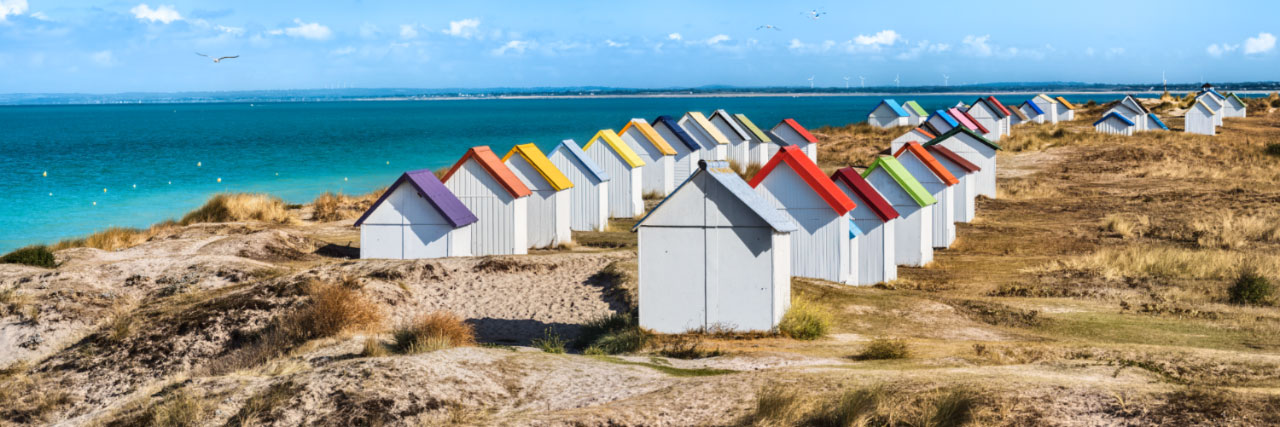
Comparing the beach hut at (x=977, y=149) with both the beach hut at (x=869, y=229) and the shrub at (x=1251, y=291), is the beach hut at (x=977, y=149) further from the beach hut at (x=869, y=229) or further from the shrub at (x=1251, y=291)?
the shrub at (x=1251, y=291)

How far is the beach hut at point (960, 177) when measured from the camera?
29625 millimetres

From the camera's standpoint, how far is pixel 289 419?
9945 millimetres

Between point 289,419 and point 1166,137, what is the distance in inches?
2336

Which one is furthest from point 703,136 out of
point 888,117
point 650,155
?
point 888,117

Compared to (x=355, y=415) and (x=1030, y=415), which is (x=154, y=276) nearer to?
(x=355, y=415)

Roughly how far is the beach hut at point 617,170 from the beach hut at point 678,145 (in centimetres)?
610

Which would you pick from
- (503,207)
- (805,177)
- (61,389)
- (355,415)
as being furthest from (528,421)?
(503,207)

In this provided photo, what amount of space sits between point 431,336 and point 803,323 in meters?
4.50

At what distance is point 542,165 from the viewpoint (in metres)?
25.2

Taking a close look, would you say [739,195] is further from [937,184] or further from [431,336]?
[937,184]

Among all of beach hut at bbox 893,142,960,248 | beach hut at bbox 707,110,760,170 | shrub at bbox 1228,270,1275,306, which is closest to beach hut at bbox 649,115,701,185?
beach hut at bbox 707,110,760,170

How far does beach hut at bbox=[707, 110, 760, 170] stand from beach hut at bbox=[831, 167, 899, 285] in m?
21.8

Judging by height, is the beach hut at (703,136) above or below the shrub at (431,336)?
above

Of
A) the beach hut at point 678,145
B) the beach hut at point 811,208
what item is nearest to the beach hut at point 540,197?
the beach hut at point 811,208
